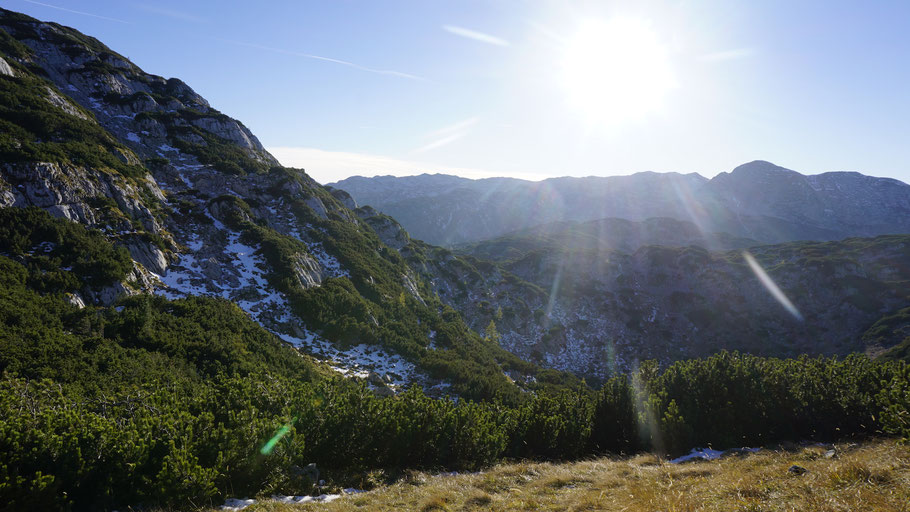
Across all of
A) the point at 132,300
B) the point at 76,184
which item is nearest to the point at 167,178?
the point at 76,184

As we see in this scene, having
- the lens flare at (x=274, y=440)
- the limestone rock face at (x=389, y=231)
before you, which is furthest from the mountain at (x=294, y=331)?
the limestone rock face at (x=389, y=231)

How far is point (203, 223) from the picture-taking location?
43375 millimetres

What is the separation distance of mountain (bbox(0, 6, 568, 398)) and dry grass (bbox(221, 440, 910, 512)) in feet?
73.2

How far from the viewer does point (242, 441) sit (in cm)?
888

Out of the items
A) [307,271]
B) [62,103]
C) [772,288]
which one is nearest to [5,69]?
[62,103]

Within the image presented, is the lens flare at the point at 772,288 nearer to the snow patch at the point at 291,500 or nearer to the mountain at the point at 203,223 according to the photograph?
the mountain at the point at 203,223

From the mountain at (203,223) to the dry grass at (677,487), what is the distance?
73.2 feet

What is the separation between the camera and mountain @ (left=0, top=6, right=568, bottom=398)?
31656 millimetres

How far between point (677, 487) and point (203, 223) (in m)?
49.5

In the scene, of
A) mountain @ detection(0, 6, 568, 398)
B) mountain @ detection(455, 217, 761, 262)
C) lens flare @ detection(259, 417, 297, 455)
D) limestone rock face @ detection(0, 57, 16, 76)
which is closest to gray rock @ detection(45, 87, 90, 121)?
mountain @ detection(0, 6, 568, 398)

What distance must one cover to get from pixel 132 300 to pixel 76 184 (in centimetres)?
1560

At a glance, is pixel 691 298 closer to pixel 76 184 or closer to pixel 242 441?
pixel 242 441

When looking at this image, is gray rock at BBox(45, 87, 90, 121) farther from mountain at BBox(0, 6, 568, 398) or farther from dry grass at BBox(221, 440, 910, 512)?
dry grass at BBox(221, 440, 910, 512)

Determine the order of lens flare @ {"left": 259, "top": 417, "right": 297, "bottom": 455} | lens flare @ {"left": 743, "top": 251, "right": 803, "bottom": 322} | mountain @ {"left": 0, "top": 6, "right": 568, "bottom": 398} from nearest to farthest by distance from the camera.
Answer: lens flare @ {"left": 259, "top": 417, "right": 297, "bottom": 455} < mountain @ {"left": 0, "top": 6, "right": 568, "bottom": 398} < lens flare @ {"left": 743, "top": 251, "right": 803, "bottom": 322}
